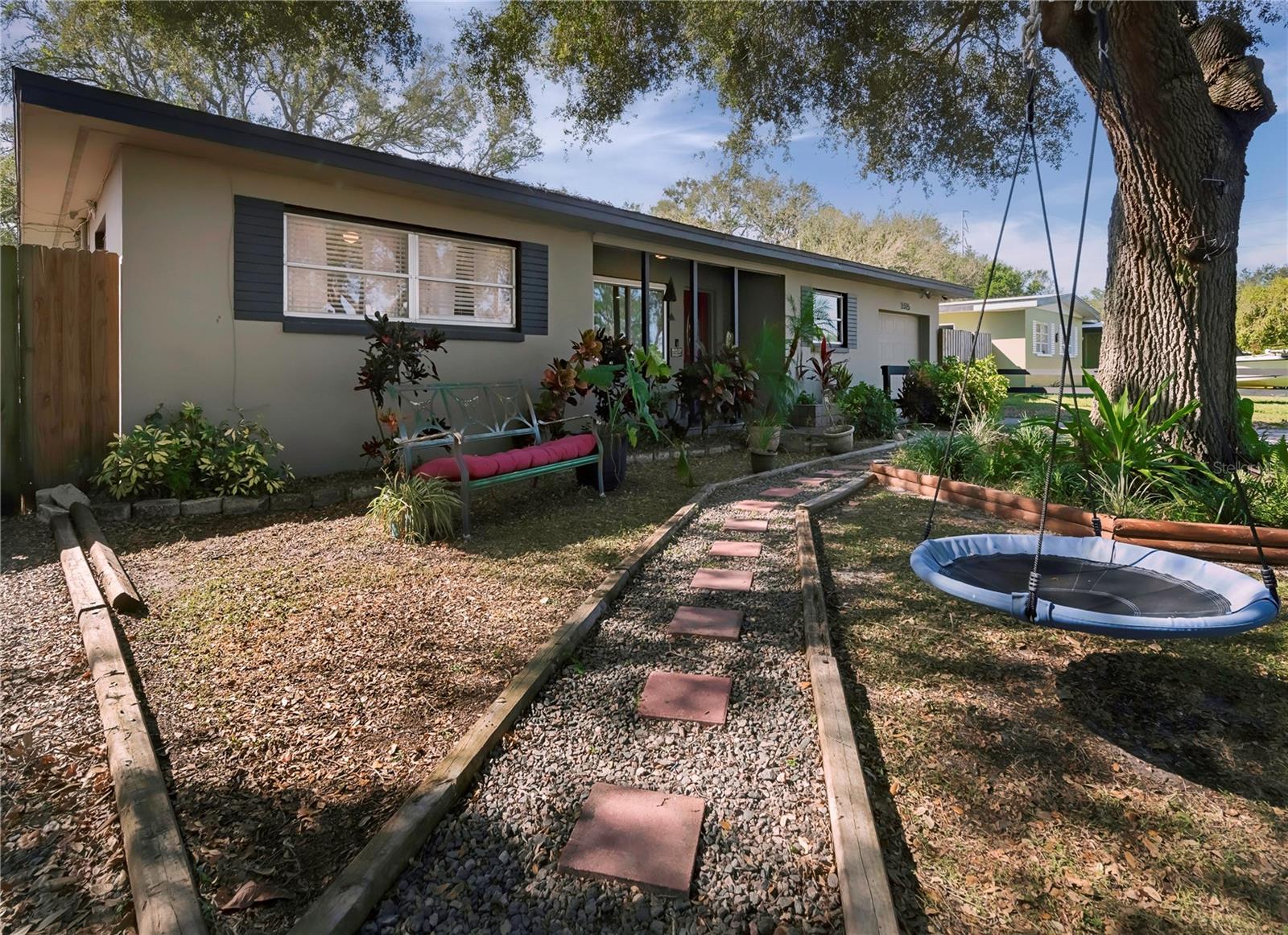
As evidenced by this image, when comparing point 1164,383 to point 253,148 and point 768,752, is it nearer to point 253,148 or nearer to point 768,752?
point 768,752

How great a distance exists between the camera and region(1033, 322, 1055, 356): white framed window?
85.9 ft

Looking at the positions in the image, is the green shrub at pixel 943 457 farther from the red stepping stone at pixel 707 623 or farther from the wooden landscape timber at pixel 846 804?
the wooden landscape timber at pixel 846 804

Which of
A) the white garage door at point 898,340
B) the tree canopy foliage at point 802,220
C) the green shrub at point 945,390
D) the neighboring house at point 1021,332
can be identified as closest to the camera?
the green shrub at point 945,390

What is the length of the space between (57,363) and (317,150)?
2.59 meters

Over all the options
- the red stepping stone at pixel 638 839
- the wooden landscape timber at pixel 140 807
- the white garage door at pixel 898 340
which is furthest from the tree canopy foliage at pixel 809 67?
the red stepping stone at pixel 638 839

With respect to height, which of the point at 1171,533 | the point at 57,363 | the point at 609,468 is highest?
the point at 57,363

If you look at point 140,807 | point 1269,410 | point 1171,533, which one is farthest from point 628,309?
point 1269,410

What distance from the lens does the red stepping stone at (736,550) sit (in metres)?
4.63

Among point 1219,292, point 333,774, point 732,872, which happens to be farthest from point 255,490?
point 1219,292

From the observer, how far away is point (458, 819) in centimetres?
194

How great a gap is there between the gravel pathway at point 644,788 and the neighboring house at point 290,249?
4666 mm

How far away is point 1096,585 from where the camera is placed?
3.19m

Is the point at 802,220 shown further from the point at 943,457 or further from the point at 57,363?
the point at 57,363

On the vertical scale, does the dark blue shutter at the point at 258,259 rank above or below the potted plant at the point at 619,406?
above
